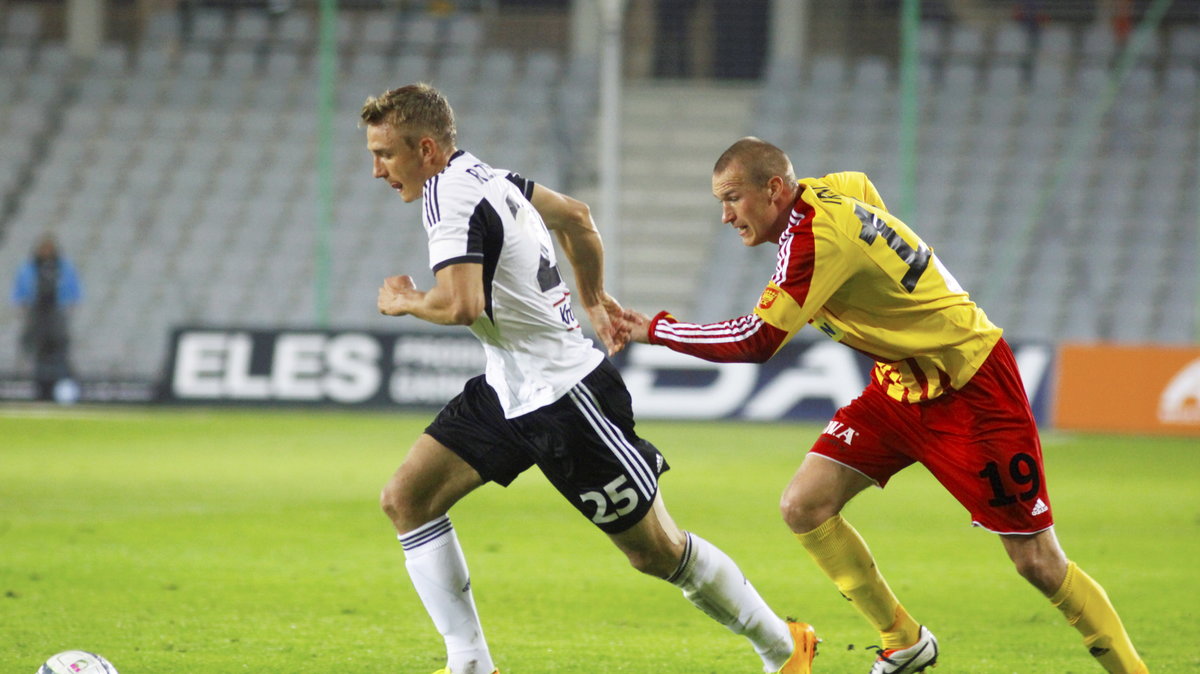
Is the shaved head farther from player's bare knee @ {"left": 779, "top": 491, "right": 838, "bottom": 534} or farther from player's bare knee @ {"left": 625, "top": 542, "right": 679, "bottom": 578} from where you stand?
player's bare knee @ {"left": 625, "top": 542, "right": 679, "bottom": 578}

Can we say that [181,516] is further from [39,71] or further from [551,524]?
[39,71]

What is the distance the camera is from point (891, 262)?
507 cm

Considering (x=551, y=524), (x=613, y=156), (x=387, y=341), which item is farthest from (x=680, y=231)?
(x=551, y=524)

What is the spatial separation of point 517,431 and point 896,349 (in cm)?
128

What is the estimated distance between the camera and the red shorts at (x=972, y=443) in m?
5.03

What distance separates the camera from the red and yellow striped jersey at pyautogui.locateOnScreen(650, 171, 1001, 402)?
493 centimetres

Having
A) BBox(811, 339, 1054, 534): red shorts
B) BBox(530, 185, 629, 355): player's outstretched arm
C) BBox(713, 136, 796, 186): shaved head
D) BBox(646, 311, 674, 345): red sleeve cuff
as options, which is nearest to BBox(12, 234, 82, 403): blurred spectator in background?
BBox(530, 185, 629, 355): player's outstretched arm

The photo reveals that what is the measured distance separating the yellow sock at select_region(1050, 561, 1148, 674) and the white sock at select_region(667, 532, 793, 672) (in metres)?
0.92

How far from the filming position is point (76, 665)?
15.5 feet

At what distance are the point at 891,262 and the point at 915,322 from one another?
0.22 m

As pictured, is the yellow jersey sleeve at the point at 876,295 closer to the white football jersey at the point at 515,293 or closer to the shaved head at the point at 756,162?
the shaved head at the point at 756,162

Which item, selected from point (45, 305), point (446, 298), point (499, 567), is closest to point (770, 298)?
point (446, 298)

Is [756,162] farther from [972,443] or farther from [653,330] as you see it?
[972,443]

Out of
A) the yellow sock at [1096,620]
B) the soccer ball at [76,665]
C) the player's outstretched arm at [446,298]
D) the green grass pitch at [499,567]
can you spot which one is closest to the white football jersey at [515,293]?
the player's outstretched arm at [446,298]
